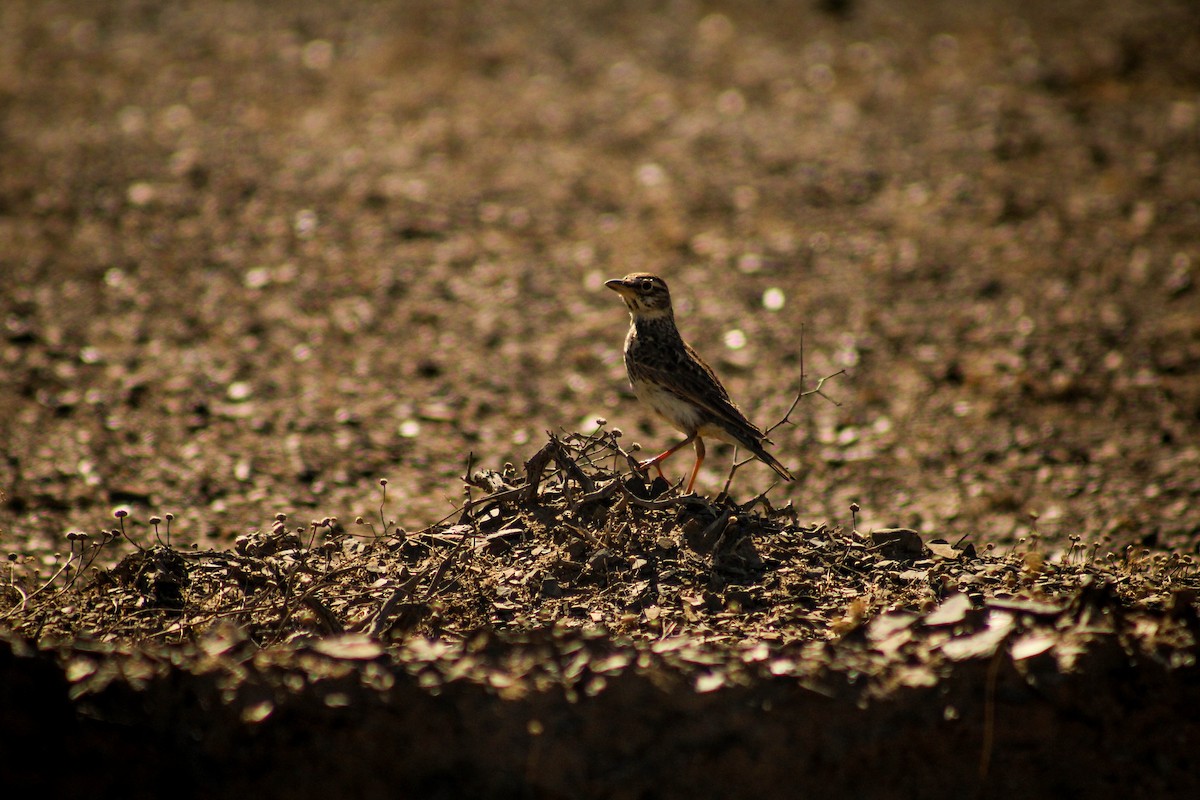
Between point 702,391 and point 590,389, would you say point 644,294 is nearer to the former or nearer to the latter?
point 702,391

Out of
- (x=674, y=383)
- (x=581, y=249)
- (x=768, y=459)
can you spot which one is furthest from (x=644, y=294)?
(x=581, y=249)

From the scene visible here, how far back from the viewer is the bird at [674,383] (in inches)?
246

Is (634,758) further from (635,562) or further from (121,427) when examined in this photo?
(121,427)

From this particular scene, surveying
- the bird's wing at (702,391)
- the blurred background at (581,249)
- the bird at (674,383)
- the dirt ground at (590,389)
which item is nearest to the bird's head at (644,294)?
the bird at (674,383)

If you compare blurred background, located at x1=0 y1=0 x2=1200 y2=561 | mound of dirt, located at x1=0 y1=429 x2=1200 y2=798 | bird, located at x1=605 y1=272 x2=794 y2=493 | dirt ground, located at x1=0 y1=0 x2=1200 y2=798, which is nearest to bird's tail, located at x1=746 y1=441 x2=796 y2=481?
bird, located at x1=605 y1=272 x2=794 y2=493

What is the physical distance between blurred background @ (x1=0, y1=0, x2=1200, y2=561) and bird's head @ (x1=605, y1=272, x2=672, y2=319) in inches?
75.9

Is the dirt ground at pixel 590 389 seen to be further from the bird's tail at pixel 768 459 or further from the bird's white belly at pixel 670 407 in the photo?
the bird's white belly at pixel 670 407

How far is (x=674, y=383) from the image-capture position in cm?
638

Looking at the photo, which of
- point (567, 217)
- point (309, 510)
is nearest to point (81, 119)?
point (567, 217)

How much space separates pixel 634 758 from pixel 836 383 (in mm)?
6293

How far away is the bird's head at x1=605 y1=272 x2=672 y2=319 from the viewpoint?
270 inches

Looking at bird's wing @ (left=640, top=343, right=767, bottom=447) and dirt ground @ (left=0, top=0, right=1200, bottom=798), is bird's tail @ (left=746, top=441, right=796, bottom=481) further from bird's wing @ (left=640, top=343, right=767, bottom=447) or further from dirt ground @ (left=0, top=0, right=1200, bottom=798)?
dirt ground @ (left=0, top=0, right=1200, bottom=798)

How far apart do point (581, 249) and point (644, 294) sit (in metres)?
5.23

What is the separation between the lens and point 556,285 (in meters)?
11.4
